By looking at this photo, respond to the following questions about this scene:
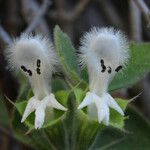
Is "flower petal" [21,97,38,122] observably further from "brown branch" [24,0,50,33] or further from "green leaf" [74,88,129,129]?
"brown branch" [24,0,50,33]

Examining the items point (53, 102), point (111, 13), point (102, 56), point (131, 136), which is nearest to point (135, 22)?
point (111, 13)

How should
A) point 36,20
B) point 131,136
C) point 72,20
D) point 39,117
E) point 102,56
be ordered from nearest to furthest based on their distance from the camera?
point 39,117, point 102,56, point 131,136, point 36,20, point 72,20

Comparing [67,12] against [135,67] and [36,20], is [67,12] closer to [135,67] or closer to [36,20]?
[36,20]

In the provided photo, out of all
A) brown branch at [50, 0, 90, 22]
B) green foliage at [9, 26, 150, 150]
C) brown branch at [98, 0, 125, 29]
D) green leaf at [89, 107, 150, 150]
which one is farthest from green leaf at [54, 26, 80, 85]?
brown branch at [98, 0, 125, 29]

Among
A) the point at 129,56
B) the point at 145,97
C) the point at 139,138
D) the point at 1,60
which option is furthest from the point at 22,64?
the point at 145,97

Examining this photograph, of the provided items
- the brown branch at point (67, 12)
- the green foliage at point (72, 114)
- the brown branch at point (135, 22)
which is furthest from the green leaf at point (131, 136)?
the brown branch at point (67, 12)

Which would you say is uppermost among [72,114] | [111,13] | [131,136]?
[111,13]

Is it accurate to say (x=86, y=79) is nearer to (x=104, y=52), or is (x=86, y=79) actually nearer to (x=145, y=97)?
(x=104, y=52)
